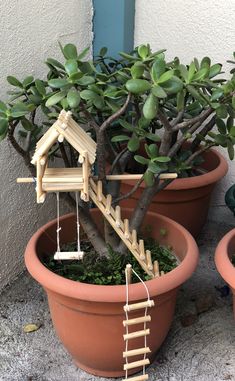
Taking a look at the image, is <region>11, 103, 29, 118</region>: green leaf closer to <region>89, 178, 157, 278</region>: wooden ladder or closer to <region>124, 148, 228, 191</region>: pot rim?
<region>89, 178, 157, 278</region>: wooden ladder

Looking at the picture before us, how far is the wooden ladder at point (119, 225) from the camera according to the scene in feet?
4.78

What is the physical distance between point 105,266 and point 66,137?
1.70 ft

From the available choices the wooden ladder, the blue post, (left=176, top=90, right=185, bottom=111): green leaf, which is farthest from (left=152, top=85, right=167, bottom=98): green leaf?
the blue post

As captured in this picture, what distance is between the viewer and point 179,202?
214 centimetres

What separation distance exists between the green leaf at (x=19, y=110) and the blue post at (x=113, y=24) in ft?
2.94

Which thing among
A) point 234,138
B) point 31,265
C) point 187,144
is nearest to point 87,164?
point 31,265

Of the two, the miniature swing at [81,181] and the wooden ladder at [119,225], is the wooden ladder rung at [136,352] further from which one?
the wooden ladder at [119,225]

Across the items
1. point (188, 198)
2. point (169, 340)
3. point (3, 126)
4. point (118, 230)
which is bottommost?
point (169, 340)

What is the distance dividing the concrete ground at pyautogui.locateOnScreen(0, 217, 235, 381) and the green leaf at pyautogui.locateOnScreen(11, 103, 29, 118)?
2.67ft

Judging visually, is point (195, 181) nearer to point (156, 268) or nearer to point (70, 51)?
point (156, 268)

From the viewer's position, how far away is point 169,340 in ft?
5.74

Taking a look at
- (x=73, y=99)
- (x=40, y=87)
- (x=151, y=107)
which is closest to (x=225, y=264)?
(x=151, y=107)

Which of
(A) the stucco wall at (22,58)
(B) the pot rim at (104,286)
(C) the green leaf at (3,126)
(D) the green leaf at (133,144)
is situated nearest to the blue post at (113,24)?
(A) the stucco wall at (22,58)

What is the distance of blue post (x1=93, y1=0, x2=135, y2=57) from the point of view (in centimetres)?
216
